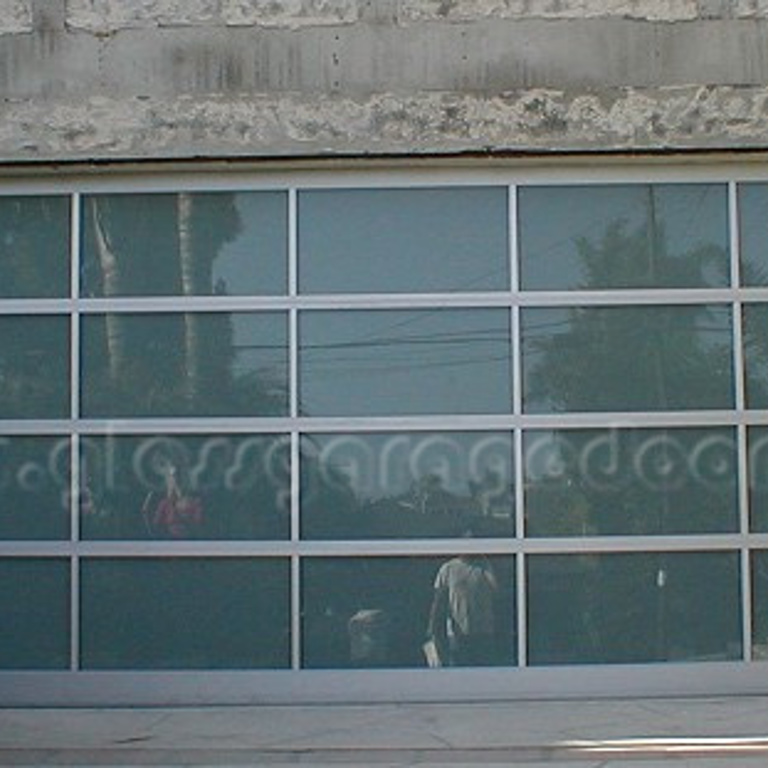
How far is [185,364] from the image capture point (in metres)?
12.5

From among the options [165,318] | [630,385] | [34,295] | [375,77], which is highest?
[375,77]

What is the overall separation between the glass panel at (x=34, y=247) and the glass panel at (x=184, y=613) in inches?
80.1

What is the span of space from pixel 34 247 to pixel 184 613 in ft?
9.45

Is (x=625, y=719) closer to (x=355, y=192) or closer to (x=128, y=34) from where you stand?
(x=355, y=192)

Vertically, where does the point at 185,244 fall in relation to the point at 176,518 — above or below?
above

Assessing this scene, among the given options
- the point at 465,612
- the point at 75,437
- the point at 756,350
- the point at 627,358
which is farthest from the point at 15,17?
the point at 756,350

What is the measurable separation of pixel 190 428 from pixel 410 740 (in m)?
2.99

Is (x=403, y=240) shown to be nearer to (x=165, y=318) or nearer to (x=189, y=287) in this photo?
(x=189, y=287)

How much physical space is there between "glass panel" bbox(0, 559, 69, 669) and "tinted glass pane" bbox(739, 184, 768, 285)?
211 inches

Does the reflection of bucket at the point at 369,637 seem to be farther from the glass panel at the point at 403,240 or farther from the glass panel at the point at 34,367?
the glass panel at the point at 34,367

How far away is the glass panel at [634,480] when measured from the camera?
12344mm

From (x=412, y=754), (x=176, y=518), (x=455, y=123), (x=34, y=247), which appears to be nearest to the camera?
(x=412, y=754)

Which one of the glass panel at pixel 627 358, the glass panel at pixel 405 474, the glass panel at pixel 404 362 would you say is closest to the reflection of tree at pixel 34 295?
the glass panel at pixel 404 362

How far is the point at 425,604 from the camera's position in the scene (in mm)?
12320
